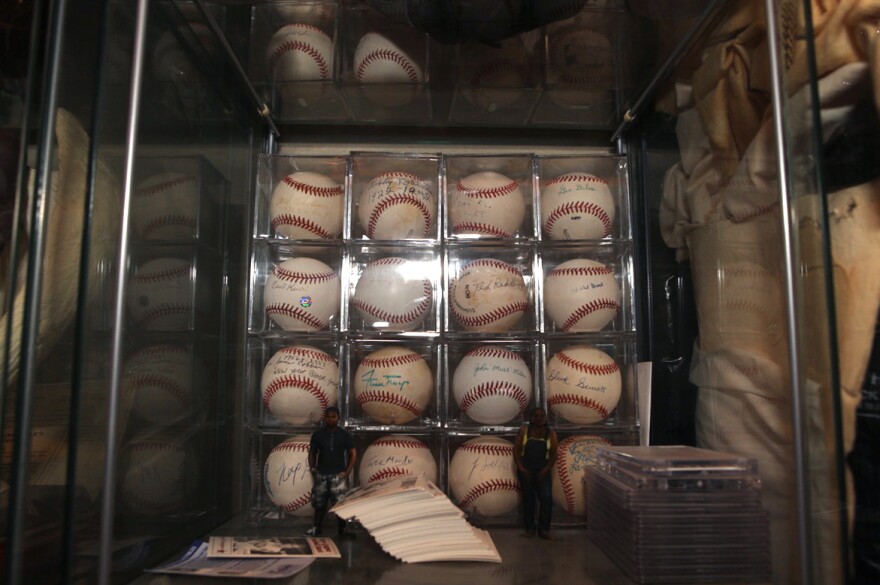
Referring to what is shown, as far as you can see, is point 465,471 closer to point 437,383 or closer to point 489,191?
point 437,383

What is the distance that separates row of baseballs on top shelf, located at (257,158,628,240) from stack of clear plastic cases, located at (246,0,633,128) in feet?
0.84

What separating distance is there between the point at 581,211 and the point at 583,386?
494 mm

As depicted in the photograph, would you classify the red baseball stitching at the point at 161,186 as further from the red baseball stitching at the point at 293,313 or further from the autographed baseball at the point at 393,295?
the autographed baseball at the point at 393,295

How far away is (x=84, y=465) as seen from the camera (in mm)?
1204

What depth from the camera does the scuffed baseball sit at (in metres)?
1.81

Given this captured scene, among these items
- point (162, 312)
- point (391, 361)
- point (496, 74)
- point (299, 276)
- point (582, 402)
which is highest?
point (496, 74)

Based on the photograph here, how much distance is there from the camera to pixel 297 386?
174 cm

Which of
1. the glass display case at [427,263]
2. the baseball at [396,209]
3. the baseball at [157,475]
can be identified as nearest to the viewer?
the glass display case at [427,263]

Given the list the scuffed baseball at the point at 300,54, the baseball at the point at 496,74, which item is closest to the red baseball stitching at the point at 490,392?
the baseball at the point at 496,74

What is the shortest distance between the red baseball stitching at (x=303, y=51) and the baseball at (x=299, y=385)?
2.60 feet

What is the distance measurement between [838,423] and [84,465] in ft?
4.53

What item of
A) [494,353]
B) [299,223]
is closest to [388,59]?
[299,223]

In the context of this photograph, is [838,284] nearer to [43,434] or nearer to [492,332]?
[492,332]

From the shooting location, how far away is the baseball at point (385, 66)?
5.93ft
